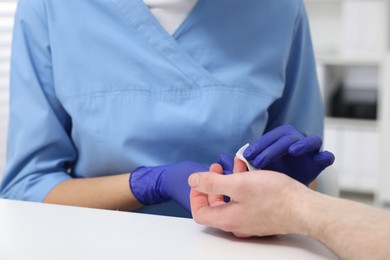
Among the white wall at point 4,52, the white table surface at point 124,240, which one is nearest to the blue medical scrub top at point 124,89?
the white table surface at point 124,240

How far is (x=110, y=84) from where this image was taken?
1.17 metres

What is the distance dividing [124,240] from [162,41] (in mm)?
545

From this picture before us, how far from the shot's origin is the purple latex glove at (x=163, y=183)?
3.35 feet

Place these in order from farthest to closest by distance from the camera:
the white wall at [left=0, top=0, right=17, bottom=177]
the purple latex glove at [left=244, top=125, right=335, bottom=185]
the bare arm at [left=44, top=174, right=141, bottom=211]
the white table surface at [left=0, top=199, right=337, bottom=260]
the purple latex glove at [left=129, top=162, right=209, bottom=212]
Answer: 1. the white wall at [left=0, top=0, right=17, bottom=177]
2. the bare arm at [left=44, top=174, right=141, bottom=211]
3. the purple latex glove at [left=129, top=162, right=209, bottom=212]
4. the purple latex glove at [left=244, top=125, right=335, bottom=185]
5. the white table surface at [left=0, top=199, right=337, bottom=260]

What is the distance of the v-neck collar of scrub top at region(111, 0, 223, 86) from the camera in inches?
A: 46.0

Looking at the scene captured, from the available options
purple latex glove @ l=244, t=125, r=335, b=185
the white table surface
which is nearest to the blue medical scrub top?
purple latex glove @ l=244, t=125, r=335, b=185

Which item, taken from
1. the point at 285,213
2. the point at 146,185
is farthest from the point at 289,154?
the point at 146,185

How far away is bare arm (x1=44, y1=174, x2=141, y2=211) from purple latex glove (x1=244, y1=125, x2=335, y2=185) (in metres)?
0.32

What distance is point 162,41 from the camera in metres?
1.17

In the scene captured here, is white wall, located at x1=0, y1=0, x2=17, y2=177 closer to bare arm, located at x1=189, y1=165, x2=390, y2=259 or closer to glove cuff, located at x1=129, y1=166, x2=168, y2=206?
glove cuff, located at x1=129, y1=166, x2=168, y2=206

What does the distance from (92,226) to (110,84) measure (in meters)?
0.45

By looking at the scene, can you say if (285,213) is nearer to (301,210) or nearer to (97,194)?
(301,210)

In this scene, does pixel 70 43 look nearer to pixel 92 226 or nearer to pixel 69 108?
pixel 69 108

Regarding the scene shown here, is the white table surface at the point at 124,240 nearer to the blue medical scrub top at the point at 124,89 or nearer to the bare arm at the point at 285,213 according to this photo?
the bare arm at the point at 285,213
